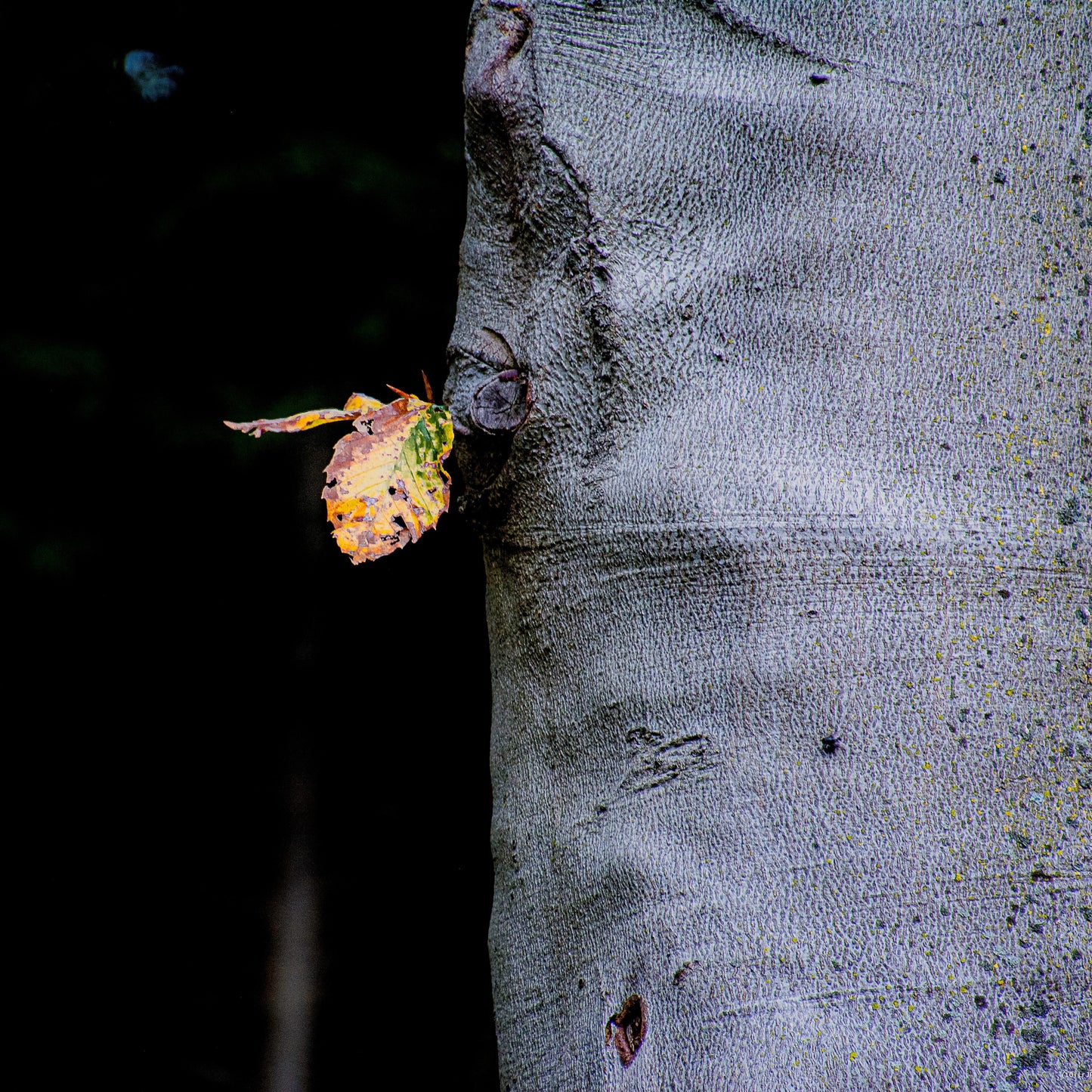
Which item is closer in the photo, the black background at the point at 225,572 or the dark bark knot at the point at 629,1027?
the dark bark knot at the point at 629,1027

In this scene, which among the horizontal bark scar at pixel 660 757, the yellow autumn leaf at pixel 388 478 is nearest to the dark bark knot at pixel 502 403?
the yellow autumn leaf at pixel 388 478

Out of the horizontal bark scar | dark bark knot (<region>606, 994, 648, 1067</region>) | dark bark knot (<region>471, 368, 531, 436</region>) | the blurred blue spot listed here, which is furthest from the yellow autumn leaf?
the blurred blue spot

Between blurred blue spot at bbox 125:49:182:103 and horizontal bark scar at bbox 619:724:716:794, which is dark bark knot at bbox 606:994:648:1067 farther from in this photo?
blurred blue spot at bbox 125:49:182:103

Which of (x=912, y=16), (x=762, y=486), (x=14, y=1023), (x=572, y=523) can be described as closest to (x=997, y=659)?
(x=762, y=486)

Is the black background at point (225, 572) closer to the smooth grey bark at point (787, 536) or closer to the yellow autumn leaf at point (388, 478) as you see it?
the yellow autumn leaf at point (388, 478)

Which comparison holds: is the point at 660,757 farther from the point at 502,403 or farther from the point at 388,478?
the point at 388,478

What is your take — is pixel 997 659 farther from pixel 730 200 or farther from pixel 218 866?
pixel 218 866
